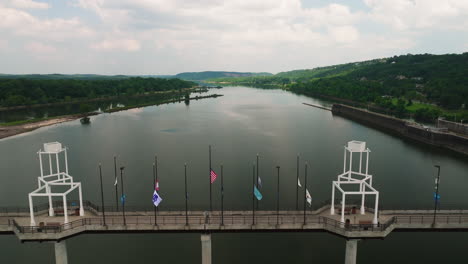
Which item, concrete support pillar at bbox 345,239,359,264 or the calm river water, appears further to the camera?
the calm river water

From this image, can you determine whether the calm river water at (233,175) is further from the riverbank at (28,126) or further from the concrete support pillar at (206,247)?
the concrete support pillar at (206,247)

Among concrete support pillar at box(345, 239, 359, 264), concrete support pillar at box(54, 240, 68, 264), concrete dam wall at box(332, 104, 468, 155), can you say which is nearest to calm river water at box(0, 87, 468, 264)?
concrete dam wall at box(332, 104, 468, 155)

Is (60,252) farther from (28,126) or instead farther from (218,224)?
(28,126)

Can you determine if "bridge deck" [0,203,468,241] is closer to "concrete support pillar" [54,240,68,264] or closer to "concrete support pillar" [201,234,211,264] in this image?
"concrete support pillar" [201,234,211,264]

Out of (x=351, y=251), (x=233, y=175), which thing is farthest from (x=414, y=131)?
(x=351, y=251)

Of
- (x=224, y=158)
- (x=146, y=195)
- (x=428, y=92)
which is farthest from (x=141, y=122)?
(x=428, y=92)
